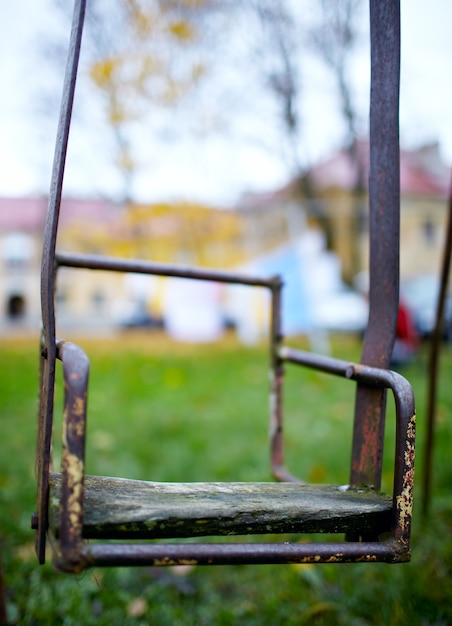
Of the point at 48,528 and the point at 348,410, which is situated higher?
the point at 48,528

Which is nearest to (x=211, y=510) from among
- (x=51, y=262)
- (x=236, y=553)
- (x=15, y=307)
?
(x=236, y=553)

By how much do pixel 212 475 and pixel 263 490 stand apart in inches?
64.8

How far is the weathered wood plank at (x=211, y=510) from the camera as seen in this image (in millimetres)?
669

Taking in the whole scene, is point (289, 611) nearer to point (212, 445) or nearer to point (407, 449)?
point (407, 449)

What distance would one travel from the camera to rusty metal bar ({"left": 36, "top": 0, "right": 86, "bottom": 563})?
0.71 m

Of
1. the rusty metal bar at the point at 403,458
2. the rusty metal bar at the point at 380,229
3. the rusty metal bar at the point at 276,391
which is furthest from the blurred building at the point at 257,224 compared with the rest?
the rusty metal bar at the point at 403,458


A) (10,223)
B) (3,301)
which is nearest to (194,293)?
(10,223)

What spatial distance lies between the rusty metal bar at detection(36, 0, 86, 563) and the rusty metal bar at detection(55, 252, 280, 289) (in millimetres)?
409

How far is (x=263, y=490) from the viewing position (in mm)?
859

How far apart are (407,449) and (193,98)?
21.1 ft

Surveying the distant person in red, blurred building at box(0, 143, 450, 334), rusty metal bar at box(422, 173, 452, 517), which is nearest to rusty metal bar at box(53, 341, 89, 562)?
rusty metal bar at box(422, 173, 452, 517)

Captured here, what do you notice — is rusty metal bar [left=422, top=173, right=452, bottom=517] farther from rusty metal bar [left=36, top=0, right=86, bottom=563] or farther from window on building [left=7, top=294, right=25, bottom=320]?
window on building [left=7, top=294, right=25, bottom=320]

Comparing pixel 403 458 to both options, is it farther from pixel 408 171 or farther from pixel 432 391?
pixel 408 171

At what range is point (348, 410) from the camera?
382cm
